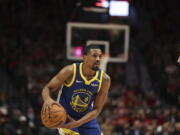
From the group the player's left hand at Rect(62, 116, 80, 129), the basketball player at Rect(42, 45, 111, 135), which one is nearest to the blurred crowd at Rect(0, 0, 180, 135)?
the basketball player at Rect(42, 45, 111, 135)

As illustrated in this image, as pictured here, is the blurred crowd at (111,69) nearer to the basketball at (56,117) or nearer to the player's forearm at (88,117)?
the player's forearm at (88,117)

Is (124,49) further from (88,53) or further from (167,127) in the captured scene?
(88,53)

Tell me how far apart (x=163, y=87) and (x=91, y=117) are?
7.87 metres

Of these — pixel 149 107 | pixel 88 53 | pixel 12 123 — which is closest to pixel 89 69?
pixel 88 53

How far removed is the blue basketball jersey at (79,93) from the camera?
19.9ft

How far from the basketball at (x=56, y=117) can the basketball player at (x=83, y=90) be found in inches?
6.5

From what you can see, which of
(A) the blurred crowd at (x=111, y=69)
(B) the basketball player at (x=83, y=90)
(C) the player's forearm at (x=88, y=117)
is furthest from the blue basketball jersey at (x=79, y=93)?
(A) the blurred crowd at (x=111, y=69)

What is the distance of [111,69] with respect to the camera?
14.7 m

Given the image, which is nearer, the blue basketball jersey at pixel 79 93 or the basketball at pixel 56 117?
the basketball at pixel 56 117

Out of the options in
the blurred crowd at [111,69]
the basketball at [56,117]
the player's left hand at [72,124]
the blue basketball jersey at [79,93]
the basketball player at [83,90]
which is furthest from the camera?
the blurred crowd at [111,69]

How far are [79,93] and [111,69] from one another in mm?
8667

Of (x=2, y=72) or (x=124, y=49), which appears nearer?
(x=124, y=49)

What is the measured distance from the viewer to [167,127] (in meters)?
10.1

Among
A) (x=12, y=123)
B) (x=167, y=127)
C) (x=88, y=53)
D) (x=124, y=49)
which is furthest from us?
(x=124, y=49)
